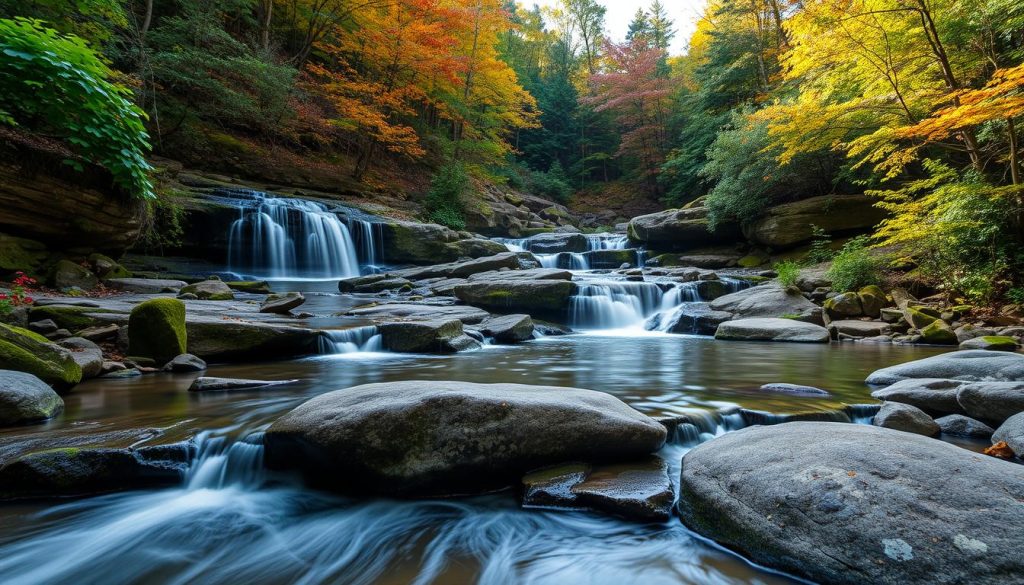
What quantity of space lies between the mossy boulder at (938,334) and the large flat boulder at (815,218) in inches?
283

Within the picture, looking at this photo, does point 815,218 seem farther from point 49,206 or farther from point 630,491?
point 49,206

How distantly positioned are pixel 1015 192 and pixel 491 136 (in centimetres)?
2452

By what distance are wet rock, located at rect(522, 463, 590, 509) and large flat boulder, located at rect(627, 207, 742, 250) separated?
691 inches

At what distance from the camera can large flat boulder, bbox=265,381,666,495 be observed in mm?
2795

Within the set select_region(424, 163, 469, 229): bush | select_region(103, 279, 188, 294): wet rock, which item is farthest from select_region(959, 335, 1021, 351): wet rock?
select_region(424, 163, 469, 229): bush

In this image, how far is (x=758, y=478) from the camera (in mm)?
2307

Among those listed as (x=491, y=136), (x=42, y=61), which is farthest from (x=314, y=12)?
(x=42, y=61)

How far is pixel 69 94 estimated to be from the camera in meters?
6.23

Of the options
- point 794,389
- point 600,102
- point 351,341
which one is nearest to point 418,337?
point 351,341

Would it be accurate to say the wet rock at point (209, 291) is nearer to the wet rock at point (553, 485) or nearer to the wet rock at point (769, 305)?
the wet rock at point (553, 485)

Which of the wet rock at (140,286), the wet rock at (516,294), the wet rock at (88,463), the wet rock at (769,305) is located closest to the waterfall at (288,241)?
the wet rock at (140,286)

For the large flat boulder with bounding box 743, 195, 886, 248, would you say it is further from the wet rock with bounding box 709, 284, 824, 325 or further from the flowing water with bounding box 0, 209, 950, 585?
the flowing water with bounding box 0, 209, 950, 585

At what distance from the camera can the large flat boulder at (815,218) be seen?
14789 mm

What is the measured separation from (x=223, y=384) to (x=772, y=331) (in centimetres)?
969
